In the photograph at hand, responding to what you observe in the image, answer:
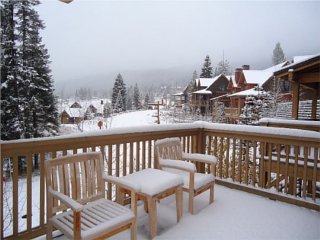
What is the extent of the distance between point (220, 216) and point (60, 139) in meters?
2.06

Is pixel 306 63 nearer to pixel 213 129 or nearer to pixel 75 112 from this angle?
pixel 213 129

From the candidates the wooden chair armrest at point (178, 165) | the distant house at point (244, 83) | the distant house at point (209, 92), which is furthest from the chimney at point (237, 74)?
the wooden chair armrest at point (178, 165)

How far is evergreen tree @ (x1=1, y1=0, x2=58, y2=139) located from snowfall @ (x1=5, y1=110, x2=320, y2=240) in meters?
7.95

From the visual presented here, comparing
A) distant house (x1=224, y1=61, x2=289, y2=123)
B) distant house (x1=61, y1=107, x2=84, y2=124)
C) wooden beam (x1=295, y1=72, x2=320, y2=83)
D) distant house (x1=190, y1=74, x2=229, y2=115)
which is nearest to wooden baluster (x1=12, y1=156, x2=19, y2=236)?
wooden beam (x1=295, y1=72, x2=320, y2=83)

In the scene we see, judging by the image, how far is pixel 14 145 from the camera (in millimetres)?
2268

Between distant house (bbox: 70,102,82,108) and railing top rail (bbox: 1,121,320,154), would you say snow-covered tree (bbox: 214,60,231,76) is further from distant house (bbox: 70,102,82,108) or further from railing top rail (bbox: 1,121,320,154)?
railing top rail (bbox: 1,121,320,154)

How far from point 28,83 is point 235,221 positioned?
9.88 metres

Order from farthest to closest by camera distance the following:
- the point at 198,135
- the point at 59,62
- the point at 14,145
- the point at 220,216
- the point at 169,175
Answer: the point at 59,62, the point at 198,135, the point at 220,216, the point at 169,175, the point at 14,145

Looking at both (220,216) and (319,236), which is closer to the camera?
(319,236)

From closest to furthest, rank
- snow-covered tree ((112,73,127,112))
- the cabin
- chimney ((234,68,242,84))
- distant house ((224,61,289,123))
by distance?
1. the cabin
2. snow-covered tree ((112,73,127,112))
3. distant house ((224,61,289,123))
4. chimney ((234,68,242,84))

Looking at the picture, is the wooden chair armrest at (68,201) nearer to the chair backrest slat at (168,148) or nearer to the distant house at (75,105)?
the chair backrest slat at (168,148)

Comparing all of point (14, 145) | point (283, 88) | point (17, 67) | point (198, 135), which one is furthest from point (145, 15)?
point (283, 88)

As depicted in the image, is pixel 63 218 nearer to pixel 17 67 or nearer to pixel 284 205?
pixel 284 205

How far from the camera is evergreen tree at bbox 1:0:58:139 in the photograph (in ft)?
30.3
